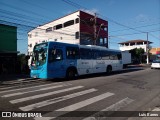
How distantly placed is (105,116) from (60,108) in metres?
1.63

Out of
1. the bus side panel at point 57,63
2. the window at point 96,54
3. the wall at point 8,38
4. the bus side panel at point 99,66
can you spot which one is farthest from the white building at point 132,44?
the bus side panel at point 57,63

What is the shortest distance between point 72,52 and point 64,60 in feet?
4.09

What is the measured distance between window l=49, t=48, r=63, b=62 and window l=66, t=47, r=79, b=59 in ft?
2.53

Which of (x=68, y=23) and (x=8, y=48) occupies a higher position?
(x=68, y=23)

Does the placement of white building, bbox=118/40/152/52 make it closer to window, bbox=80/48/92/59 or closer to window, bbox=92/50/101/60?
window, bbox=92/50/101/60

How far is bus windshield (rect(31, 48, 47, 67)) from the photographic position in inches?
497

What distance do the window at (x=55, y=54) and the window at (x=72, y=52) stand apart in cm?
77

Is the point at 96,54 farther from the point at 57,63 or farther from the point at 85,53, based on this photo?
the point at 57,63

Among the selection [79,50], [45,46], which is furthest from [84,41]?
[45,46]

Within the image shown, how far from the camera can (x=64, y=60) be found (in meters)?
13.4

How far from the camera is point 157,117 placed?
5.20 meters

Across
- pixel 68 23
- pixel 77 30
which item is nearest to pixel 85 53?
pixel 77 30

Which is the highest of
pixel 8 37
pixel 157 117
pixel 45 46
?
pixel 8 37

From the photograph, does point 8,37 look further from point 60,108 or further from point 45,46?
point 60,108
